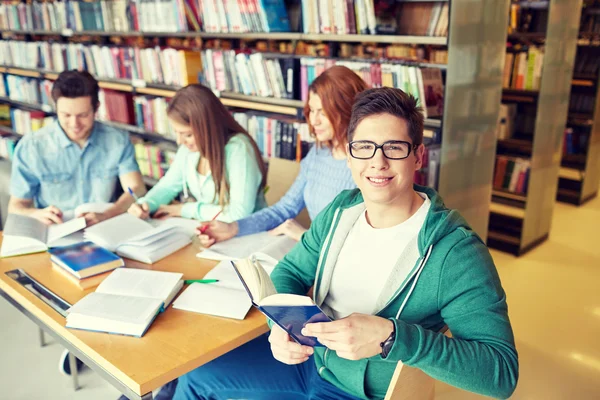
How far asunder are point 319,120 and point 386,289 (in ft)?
3.39

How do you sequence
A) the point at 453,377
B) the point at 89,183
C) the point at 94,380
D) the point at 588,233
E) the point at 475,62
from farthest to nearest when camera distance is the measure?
the point at 588,233
the point at 475,62
the point at 89,183
the point at 94,380
the point at 453,377

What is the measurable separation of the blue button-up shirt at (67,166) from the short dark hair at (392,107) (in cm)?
174

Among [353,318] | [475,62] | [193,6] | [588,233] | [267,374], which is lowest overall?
[588,233]

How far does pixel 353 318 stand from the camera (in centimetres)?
110

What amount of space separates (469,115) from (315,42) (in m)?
1.28

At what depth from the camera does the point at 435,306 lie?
4.05ft

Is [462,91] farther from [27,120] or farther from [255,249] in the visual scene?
[27,120]

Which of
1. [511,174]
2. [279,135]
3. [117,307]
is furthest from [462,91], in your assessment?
[117,307]

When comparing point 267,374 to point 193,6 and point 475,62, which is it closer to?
point 475,62

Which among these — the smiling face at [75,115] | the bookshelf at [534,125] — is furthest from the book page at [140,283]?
the bookshelf at [534,125]

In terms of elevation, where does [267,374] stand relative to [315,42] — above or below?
below

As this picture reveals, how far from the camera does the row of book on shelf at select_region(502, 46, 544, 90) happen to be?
421 centimetres

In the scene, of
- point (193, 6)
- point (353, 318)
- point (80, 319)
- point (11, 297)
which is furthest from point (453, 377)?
point (193, 6)

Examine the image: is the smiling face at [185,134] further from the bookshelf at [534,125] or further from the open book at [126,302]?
the bookshelf at [534,125]
